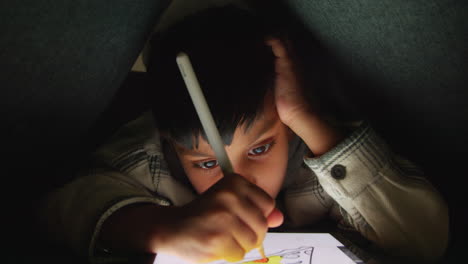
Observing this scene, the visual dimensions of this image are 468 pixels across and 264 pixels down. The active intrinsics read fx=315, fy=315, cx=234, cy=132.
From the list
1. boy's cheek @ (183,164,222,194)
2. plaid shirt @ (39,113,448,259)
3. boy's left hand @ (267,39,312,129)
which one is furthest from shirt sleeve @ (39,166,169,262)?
boy's left hand @ (267,39,312,129)

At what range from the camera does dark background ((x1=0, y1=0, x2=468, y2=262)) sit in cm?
35

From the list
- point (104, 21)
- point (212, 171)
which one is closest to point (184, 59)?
point (104, 21)

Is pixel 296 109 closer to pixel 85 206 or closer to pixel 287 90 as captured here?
pixel 287 90

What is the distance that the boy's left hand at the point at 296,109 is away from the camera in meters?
0.48

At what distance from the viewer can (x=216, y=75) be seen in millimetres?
465

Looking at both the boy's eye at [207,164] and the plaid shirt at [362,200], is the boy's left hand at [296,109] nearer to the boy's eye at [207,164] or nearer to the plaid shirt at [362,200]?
the plaid shirt at [362,200]

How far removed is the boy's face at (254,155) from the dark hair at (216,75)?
0.02 metres

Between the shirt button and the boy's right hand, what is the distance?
6.7 inches

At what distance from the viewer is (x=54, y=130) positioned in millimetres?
424

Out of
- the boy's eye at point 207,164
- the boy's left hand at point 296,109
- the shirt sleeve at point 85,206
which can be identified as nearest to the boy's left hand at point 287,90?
the boy's left hand at point 296,109

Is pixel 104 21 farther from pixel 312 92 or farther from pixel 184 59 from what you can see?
pixel 312 92

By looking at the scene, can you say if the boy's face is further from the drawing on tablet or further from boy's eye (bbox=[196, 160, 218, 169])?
the drawing on tablet

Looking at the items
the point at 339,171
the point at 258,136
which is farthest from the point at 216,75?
the point at 339,171

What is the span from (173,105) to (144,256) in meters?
0.22
